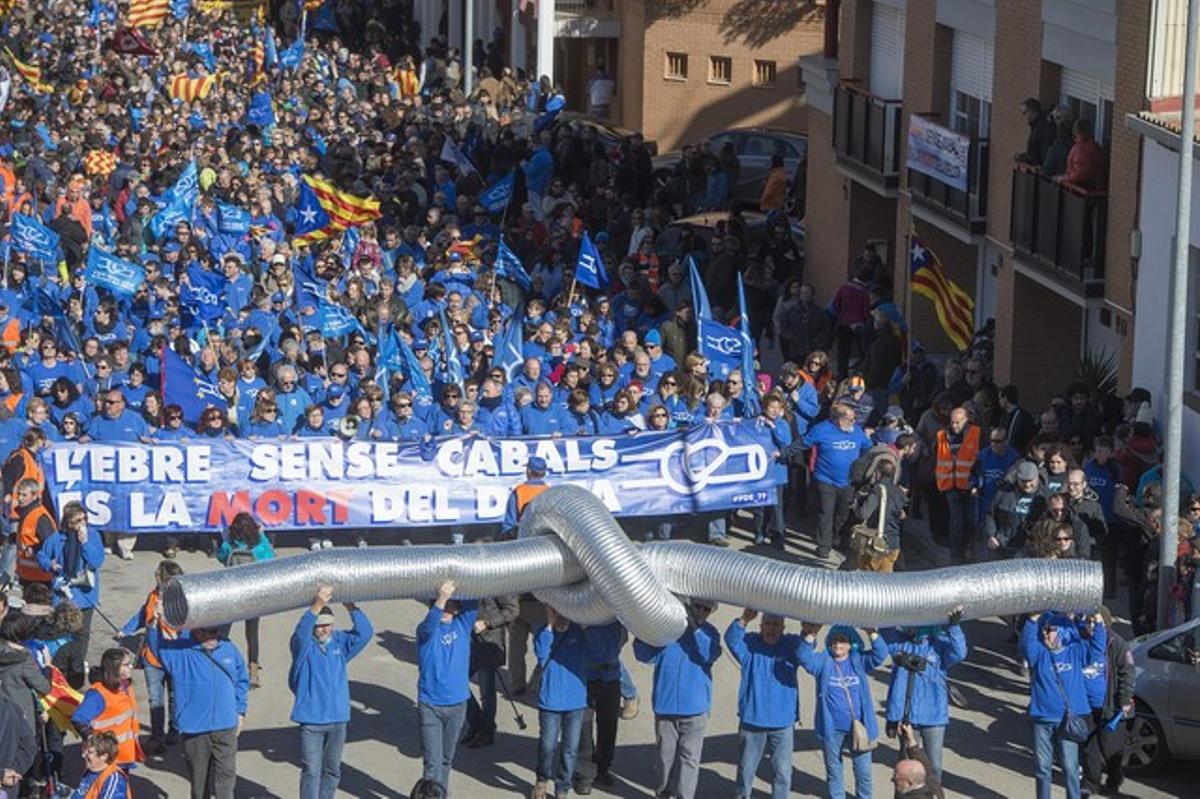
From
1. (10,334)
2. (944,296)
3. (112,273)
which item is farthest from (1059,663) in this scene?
(112,273)

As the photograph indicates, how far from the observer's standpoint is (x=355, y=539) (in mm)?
22141

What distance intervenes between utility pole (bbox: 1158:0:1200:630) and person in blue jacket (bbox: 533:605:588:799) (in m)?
4.97

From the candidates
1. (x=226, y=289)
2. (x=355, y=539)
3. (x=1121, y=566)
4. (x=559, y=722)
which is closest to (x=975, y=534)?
(x=1121, y=566)

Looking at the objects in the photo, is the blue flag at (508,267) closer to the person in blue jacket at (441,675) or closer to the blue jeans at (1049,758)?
the person in blue jacket at (441,675)

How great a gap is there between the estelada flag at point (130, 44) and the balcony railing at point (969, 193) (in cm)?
1854

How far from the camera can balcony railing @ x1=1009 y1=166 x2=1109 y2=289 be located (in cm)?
2472

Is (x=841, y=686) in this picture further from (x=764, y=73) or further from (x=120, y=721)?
(x=764, y=73)

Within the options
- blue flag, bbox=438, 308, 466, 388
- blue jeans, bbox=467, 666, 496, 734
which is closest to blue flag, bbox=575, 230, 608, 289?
blue flag, bbox=438, 308, 466, 388

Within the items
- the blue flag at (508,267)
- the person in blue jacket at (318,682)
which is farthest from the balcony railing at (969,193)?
the person in blue jacket at (318,682)

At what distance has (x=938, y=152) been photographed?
29328 millimetres

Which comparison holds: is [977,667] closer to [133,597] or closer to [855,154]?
[133,597]

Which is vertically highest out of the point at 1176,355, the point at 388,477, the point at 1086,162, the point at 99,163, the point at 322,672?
the point at 1086,162

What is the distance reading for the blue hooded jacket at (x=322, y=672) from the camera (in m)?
15.3

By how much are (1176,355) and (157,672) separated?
8.03 meters
